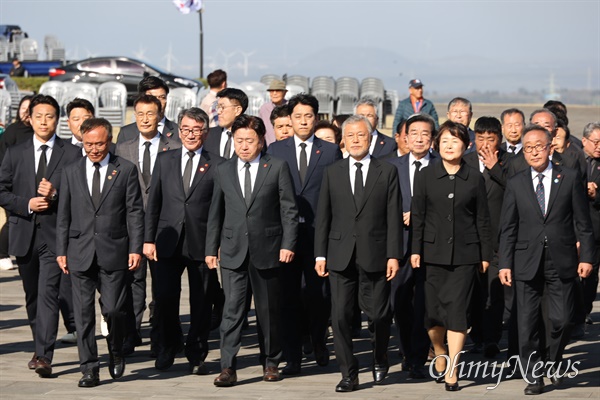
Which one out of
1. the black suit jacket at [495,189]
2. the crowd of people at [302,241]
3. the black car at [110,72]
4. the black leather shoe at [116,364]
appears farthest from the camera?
the black car at [110,72]

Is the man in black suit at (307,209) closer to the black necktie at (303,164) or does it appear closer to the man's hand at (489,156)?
the black necktie at (303,164)

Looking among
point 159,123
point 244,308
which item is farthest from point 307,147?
point 159,123

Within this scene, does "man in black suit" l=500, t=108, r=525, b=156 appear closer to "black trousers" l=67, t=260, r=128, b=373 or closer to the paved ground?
the paved ground

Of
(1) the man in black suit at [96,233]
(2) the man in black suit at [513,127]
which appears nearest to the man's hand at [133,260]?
(1) the man in black suit at [96,233]

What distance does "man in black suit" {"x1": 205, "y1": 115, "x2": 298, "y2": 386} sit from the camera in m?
10.5

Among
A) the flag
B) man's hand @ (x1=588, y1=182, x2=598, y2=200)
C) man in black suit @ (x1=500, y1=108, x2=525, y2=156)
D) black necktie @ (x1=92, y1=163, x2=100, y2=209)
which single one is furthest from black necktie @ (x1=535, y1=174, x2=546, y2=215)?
the flag

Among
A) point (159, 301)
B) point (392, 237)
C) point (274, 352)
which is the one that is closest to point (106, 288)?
point (159, 301)

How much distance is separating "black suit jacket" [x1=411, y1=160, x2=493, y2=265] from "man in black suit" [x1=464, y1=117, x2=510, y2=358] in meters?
1.33

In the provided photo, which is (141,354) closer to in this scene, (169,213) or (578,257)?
(169,213)

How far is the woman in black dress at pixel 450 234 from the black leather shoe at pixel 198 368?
6.08 feet

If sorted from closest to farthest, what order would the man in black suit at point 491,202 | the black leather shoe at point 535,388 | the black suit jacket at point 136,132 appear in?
1. the black leather shoe at point 535,388
2. the man in black suit at point 491,202
3. the black suit jacket at point 136,132

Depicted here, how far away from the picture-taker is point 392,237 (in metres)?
10.4

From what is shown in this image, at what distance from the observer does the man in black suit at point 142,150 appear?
11898 millimetres

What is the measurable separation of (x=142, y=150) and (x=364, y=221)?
2.66 metres
